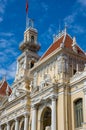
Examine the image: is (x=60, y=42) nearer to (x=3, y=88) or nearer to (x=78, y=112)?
(x=78, y=112)

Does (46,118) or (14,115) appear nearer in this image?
(46,118)

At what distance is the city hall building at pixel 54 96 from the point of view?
28312mm

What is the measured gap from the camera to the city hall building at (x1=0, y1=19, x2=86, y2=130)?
2831cm

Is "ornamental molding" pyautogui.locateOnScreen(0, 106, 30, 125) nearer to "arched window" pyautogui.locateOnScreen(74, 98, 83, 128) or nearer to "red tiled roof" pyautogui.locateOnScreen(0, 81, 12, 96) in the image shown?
"arched window" pyautogui.locateOnScreen(74, 98, 83, 128)

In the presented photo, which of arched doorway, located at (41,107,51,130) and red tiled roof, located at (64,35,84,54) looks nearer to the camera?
arched doorway, located at (41,107,51,130)

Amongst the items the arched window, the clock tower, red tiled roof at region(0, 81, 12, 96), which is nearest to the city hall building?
the arched window

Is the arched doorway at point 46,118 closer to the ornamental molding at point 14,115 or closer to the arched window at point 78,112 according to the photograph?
the ornamental molding at point 14,115

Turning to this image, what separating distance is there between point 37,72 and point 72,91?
7734mm

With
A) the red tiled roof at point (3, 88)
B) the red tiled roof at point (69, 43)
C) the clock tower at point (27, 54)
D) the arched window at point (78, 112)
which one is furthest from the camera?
Result: the red tiled roof at point (3, 88)

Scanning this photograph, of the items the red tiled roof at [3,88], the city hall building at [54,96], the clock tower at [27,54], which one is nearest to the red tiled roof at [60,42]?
the city hall building at [54,96]

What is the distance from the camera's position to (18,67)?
47.7 meters

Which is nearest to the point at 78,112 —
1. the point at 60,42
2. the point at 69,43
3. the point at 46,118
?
the point at 46,118

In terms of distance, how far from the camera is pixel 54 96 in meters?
30.0

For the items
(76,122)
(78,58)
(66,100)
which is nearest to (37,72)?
(78,58)
